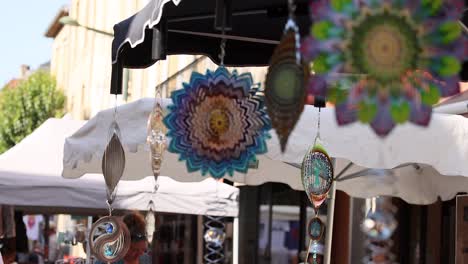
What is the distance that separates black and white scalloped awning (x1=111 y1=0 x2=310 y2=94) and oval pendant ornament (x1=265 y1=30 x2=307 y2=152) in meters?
1.14

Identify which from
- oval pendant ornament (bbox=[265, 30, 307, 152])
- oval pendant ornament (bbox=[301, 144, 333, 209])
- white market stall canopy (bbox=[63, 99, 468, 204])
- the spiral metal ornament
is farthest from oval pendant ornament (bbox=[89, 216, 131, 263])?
oval pendant ornament (bbox=[265, 30, 307, 152])

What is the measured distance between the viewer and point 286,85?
3070 mm

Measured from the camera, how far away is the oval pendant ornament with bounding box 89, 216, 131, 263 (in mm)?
4910

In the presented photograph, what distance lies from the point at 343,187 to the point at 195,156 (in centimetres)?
352

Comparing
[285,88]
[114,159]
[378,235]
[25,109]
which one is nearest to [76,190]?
[114,159]

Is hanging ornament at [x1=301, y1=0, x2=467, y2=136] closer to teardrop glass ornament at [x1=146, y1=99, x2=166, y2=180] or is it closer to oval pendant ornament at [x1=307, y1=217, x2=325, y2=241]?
teardrop glass ornament at [x1=146, y1=99, x2=166, y2=180]

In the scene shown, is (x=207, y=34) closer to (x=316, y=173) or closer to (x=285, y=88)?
(x=316, y=173)

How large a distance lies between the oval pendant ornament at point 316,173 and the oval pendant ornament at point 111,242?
1.07 m

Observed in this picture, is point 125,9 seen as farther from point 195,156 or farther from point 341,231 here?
point 195,156

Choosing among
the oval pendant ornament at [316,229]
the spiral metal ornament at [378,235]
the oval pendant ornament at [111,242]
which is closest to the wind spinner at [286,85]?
the oval pendant ornament at [111,242]

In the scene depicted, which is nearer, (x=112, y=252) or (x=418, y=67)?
(x=418, y=67)

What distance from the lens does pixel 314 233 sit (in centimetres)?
531

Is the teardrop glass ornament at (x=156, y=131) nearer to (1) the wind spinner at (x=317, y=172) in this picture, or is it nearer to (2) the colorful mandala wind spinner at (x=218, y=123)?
(1) the wind spinner at (x=317, y=172)

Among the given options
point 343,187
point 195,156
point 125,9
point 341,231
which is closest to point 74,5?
point 125,9
